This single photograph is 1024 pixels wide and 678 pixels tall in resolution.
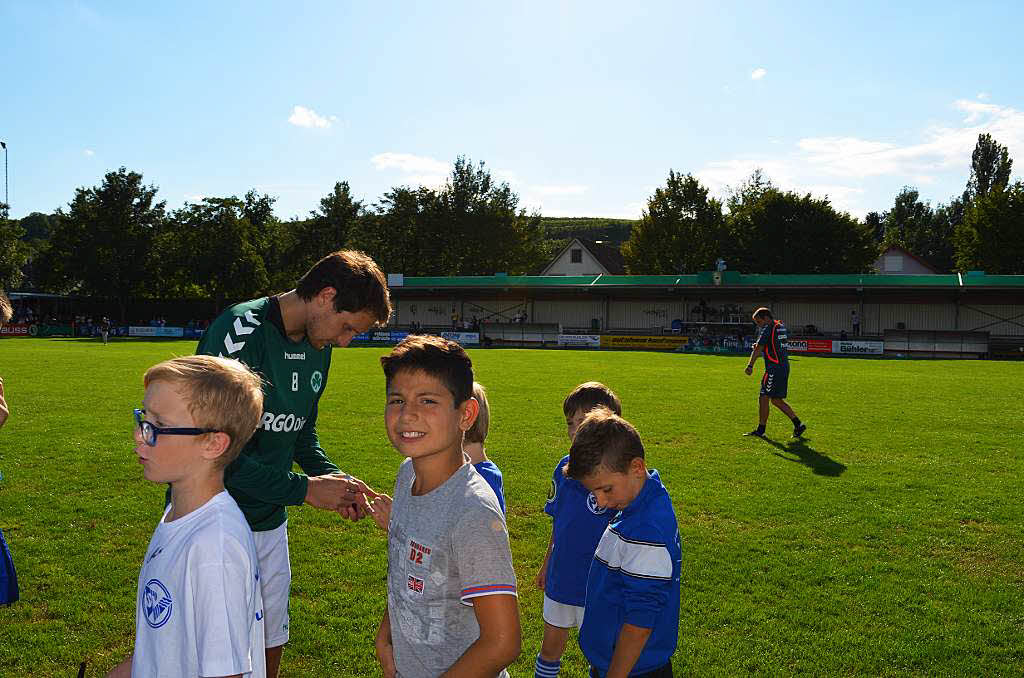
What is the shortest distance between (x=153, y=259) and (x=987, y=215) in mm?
69676

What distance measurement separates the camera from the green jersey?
118 inches

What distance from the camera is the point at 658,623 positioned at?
283 centimetres

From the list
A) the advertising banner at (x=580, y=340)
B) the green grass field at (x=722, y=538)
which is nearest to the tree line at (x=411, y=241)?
the advertising banner at (x=580, y=340)

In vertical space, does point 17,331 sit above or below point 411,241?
below

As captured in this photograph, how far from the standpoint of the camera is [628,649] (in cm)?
260

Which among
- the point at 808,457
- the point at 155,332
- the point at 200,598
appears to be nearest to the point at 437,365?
the point at 200,598

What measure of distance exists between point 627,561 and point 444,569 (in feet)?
2.78

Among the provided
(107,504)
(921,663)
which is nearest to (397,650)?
(921,663)

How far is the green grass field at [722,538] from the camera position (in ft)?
14.5

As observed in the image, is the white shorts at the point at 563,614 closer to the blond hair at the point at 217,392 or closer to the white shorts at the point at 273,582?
the white shorts at the point at 273,582

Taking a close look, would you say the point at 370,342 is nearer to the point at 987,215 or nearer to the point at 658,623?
the point at 658,623

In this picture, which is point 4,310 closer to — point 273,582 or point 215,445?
point 273,582

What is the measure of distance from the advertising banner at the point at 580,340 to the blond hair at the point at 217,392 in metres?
40.9

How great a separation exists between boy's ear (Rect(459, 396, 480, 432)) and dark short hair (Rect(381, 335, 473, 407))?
2 cm
